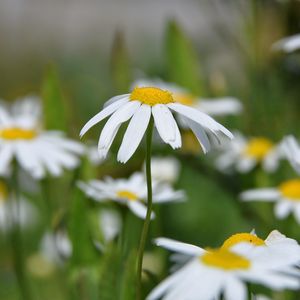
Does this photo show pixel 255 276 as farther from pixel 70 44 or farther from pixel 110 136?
pixel 70 44

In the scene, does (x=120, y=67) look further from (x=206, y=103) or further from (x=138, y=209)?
(x=138, y=209)

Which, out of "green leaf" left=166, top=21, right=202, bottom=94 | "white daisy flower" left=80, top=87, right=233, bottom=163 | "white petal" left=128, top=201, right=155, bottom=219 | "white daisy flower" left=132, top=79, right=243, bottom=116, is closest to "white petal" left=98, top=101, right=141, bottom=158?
"white daisy flower" left=80, top=87, right=233, bottom=163

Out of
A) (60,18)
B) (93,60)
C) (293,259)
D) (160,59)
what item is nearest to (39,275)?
(293,259)

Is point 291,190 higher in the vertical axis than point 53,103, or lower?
lower

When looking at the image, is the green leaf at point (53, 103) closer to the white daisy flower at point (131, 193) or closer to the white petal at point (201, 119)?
the white daisy flower at point (131, 193)

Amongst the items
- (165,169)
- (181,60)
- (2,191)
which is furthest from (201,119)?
(2,191)

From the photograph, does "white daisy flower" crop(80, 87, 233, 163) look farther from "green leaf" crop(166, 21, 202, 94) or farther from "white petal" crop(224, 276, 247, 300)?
"green leaf" crop(166, 21, 202, 94)
